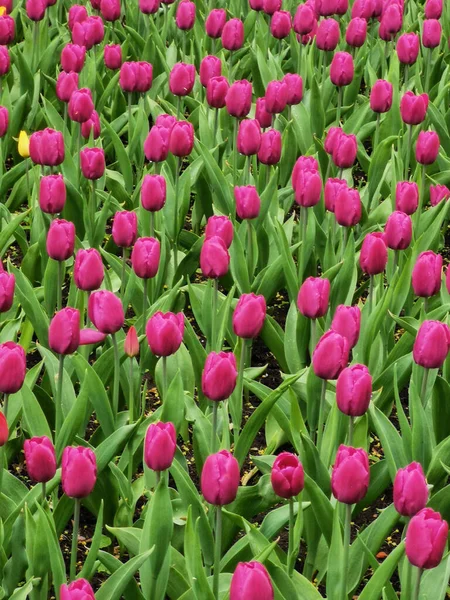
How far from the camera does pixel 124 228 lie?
2.80 meters

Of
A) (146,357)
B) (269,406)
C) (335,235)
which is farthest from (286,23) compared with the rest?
(269,406)

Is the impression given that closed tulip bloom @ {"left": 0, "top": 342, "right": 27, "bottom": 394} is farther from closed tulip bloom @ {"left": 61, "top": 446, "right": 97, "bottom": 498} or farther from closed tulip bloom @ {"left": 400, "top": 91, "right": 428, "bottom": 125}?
closed tulip bloom @ {"left": 400, "top": 91, "right": 428, "bottom": 125}

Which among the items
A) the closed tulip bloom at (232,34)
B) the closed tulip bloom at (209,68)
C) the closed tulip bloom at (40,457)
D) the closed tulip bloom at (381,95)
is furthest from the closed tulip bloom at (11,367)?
the closed tulip bloom at (232,34)

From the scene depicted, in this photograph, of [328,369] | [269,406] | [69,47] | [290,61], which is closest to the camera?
[328,369]

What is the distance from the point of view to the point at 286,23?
439 centimetres

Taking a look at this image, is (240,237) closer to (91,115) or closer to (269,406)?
(91,115)

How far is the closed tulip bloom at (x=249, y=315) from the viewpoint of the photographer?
91.4 inches

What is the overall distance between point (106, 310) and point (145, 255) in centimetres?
26

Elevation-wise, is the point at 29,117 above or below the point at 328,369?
below

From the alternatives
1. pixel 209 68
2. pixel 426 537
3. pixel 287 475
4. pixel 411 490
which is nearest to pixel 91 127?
pixel 209 68

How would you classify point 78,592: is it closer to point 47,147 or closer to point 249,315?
point 249,315

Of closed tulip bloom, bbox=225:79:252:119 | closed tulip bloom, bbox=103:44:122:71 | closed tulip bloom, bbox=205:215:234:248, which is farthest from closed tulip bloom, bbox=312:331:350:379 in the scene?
closed tulip bloom, bbox=103:44:122:71

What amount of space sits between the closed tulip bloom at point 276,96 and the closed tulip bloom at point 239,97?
0.07m

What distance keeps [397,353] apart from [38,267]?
1141 mm
